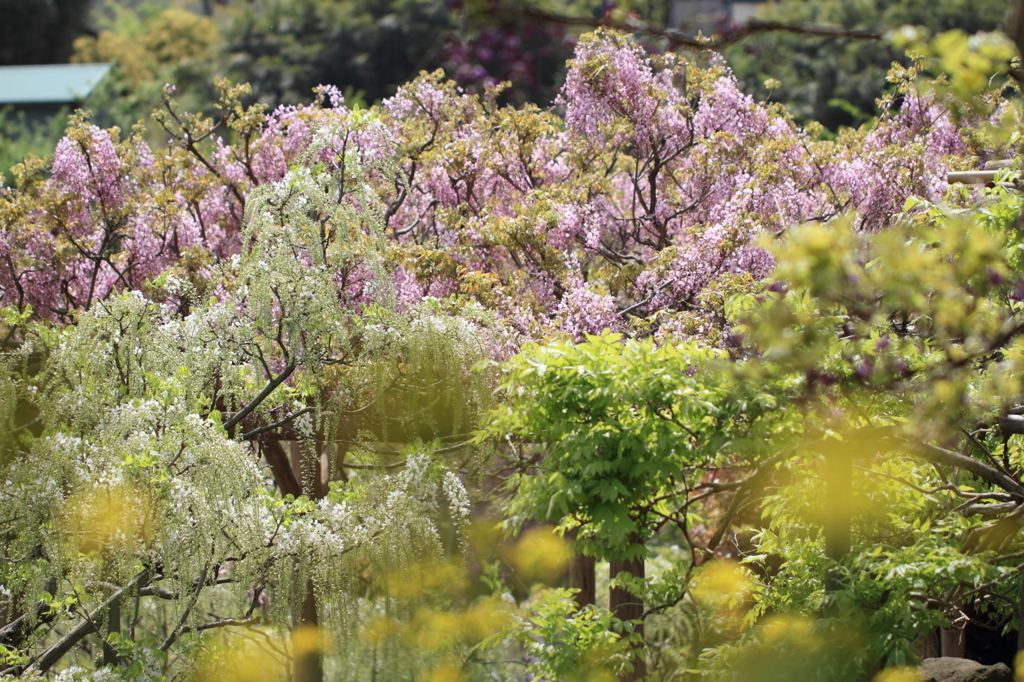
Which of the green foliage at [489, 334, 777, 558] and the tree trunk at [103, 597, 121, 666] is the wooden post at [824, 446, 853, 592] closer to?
the green foliage at [489, 334, 777, 558]

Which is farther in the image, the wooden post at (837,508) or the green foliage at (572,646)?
the green foliage at (572,646)

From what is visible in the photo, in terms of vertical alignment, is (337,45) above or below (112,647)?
above

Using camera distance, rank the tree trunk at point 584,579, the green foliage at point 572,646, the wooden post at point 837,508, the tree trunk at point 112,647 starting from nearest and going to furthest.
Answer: the wooden post at point 837,508 < the green foliage at point 572,646 < the tree trunk at point 112,647 < the tree trunk at point 584,579

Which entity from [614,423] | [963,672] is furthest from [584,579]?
[614,423]

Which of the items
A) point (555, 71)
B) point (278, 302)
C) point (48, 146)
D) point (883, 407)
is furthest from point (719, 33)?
point (555, 71)

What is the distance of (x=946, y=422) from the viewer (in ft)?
12.0

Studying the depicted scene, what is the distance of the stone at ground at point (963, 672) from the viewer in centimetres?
607

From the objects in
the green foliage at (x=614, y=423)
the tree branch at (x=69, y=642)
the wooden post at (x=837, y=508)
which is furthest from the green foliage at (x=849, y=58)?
the tree branch at (x=69, y=642)

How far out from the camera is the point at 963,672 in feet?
20.1

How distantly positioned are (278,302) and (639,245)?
16.3ft

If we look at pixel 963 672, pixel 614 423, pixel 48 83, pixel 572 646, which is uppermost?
pixel 48 83

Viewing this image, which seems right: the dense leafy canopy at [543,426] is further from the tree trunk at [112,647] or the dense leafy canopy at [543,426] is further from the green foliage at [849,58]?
the green foliage at [849,58]

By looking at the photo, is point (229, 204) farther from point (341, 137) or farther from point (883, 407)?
point (883, 407)

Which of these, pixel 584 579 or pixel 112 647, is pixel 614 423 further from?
pixel 584 579
